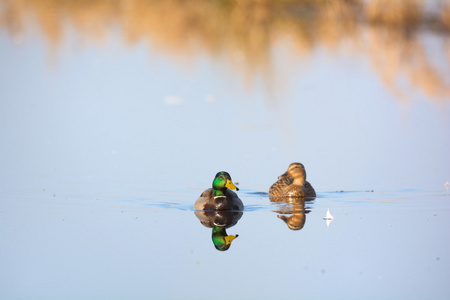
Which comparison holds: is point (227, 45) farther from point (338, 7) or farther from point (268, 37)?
point (338, 7)

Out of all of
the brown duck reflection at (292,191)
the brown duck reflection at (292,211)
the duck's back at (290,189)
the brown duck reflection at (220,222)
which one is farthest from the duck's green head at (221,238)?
the duck's back at (290,189)

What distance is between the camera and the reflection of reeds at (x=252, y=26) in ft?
59.3

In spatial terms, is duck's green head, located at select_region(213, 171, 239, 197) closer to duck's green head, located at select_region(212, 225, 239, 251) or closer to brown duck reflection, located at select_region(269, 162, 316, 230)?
brown duck reflection, located at select_region(269, 162, 316, 230)

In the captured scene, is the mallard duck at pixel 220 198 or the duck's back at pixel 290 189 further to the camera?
the duck's back at pixel 290 189

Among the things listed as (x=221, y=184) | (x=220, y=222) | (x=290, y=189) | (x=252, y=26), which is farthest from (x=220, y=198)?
(x=252, y=26)

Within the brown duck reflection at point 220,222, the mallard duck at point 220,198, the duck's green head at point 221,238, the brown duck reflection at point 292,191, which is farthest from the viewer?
the brown duck reflection at point 292,191

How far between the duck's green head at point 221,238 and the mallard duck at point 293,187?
153 cm

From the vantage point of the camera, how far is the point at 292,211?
9.92m

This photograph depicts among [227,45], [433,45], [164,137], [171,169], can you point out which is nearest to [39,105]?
[164,137]

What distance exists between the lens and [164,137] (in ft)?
41.2

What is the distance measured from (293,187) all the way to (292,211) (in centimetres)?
67

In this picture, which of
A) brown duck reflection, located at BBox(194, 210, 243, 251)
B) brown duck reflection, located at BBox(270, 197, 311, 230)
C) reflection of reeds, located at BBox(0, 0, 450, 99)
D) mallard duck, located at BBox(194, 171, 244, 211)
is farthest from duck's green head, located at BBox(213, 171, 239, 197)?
reflection of reeds, located at BBox(0, 0, 450, 99)

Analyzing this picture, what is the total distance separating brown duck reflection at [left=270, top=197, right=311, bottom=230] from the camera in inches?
363

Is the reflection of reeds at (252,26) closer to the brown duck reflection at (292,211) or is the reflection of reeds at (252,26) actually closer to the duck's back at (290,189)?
the duck's back at (290,189)
